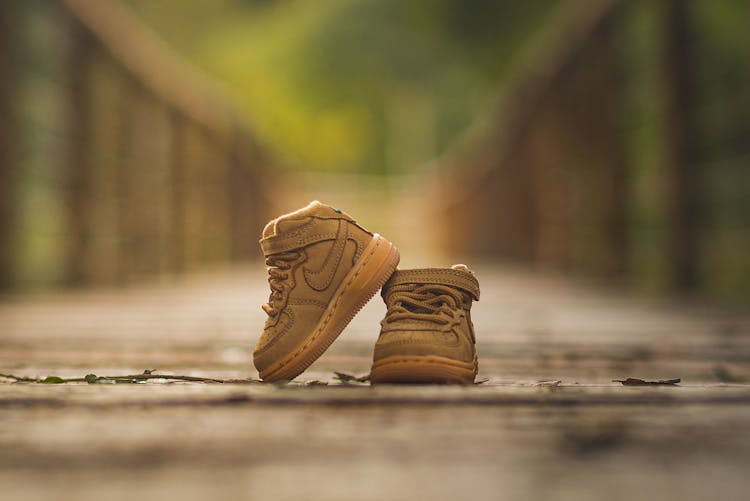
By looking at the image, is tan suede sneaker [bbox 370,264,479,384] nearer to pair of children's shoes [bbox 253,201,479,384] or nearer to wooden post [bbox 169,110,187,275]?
pair of children's shoes [bbox 253,201,479,384]

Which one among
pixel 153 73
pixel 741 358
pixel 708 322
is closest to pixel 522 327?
pixel 708 322

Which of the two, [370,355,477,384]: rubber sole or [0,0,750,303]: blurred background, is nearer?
[370,355,477,384]: rubber sole

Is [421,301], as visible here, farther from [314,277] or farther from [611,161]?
[611,161]

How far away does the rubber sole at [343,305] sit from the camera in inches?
41.0

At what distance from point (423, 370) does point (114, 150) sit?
3.35 meters

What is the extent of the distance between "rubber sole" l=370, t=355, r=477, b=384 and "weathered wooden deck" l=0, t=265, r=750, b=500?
0.03 m

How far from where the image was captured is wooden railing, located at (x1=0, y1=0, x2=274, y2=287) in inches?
133

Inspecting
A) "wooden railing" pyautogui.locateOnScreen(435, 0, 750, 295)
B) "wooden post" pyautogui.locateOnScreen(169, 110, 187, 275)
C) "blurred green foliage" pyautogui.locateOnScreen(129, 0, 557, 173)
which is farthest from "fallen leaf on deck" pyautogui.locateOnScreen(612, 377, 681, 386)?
"blurred green foliage" pyautogui.locateOnScreen(129, 0, 557, 173)

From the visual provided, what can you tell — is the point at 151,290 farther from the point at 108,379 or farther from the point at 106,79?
the point at 108,379

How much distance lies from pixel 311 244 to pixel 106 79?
10.5ft

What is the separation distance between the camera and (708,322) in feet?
6.56

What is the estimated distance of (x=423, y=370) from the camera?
3.29ft

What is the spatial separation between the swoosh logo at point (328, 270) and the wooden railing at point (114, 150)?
220 centimetres

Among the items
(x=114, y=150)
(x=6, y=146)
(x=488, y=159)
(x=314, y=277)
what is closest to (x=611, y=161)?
(x=114, y=150)
